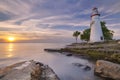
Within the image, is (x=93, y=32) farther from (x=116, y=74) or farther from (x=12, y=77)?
(x=12, y=77)

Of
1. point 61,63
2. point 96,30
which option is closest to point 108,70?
point 61,63

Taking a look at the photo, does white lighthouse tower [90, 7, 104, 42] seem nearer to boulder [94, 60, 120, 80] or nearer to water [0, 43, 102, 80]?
water [0, 43, 102, 80]

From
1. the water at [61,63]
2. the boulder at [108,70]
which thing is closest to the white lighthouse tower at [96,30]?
the water at [61,63]

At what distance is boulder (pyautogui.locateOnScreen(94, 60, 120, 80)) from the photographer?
11967 millimetres

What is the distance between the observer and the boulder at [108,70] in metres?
12.0

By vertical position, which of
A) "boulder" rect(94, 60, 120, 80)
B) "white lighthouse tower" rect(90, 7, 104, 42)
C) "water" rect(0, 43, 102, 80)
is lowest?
"water" rect(0, 43, 102, 80)

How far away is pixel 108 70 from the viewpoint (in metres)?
12.6

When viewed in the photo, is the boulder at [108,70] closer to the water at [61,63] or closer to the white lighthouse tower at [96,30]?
the water at [61,63]

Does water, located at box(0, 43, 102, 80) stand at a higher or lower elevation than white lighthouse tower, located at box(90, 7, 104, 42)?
lower

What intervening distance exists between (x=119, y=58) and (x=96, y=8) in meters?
21.5

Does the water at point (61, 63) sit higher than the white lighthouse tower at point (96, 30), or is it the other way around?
the white lighthouse tower at point (96, 30)

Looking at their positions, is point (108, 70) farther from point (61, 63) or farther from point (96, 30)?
point (96, 30)

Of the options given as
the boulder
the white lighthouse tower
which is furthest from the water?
the white lighthouse tower

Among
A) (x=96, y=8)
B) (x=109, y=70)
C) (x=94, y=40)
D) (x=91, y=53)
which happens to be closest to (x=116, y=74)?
(x=109, y=70)
